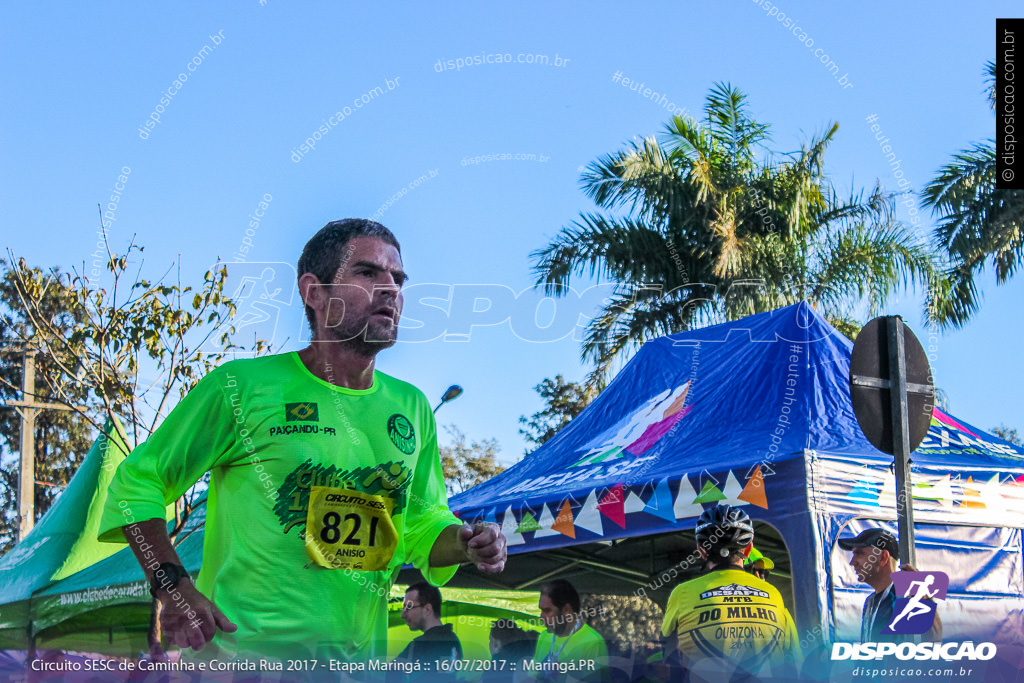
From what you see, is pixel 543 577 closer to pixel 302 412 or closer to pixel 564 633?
pixel 564 633

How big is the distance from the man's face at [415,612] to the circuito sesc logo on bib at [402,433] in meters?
4.47

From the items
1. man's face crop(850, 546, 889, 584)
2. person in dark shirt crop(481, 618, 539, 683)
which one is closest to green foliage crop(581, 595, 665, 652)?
person in dark shirt crop(481, 618, 539, 683)

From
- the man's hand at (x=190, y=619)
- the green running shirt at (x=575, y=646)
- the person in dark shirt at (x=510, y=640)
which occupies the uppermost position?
the man's hand at (x=190, y=619)

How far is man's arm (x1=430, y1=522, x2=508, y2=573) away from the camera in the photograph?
2.41 meters

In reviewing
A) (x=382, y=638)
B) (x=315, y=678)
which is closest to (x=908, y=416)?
(x=382, y=638)

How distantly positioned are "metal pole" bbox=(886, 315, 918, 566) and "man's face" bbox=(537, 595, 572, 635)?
3.24 m

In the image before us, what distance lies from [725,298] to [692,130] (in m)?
2.72

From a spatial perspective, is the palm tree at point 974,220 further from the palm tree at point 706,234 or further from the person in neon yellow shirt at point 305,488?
the person in neon yellow shirt at point 305,488

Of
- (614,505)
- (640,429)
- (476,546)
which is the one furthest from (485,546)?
(640,429)

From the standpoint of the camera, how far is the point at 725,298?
48.6 feet

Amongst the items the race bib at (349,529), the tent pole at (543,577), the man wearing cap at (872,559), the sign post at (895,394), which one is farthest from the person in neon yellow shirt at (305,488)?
the tent pole at (543,577)

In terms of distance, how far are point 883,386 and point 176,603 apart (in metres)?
2.80

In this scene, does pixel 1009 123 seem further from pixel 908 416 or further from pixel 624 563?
pixel 624 563

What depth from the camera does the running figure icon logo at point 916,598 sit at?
372cm
